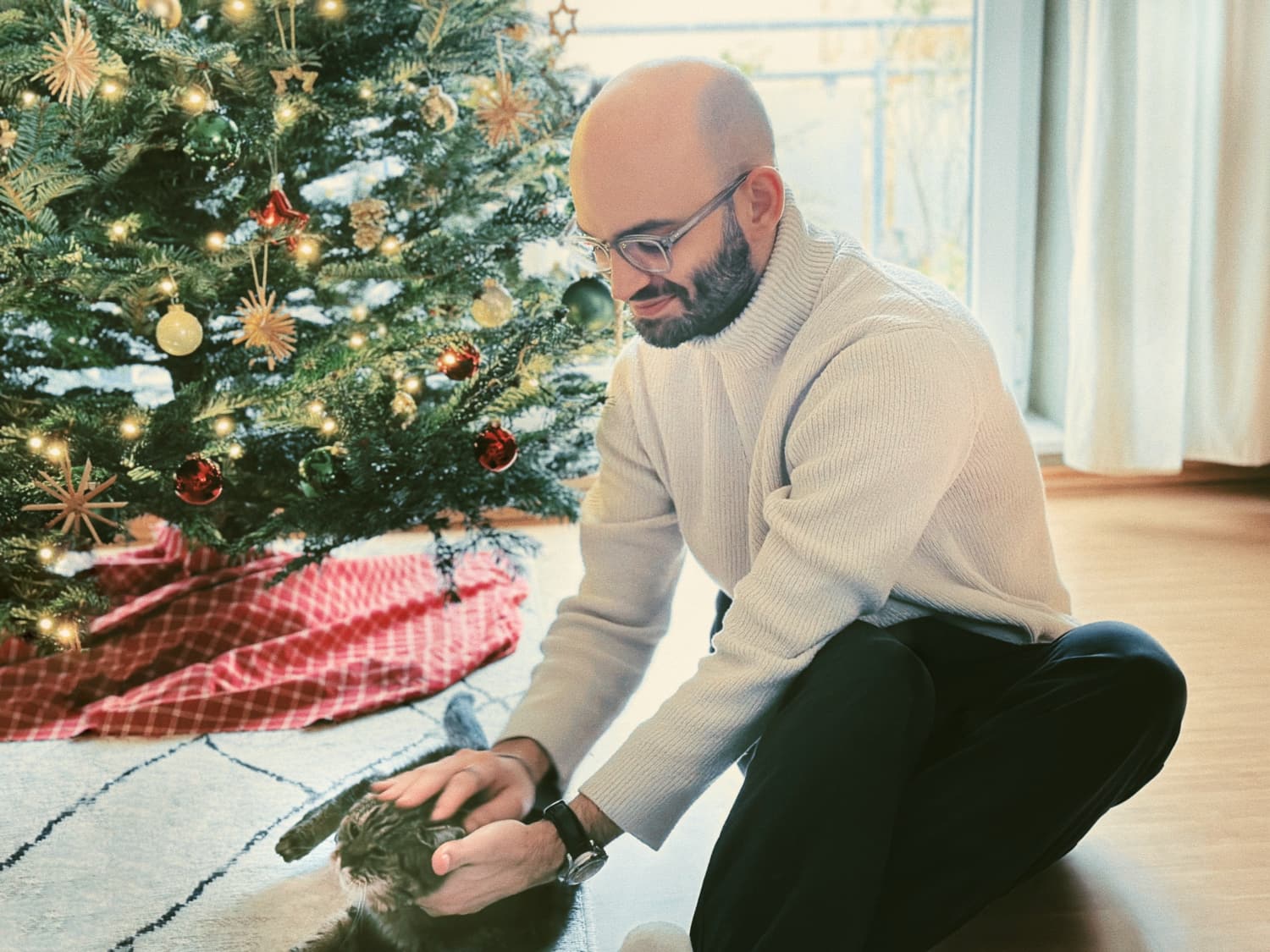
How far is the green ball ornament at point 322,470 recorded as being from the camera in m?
1.59

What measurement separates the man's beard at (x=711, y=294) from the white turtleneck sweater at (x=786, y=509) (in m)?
0.02

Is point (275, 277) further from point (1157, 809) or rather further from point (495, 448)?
point (1157, 809)

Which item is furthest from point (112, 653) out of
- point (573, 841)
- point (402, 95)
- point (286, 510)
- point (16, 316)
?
point (573, 841)

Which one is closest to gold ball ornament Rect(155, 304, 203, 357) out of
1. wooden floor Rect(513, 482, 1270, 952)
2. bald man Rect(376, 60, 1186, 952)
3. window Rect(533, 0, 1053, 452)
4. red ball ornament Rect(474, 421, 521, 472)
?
red ball ornament Rect(474, 421, 521, 472)

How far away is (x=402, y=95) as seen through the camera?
1.69m

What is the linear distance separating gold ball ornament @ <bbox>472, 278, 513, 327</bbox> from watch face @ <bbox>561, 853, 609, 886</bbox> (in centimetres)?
86

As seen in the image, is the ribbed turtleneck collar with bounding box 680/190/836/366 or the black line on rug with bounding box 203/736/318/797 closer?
the ribbed turtleneck collar with bounding box 680/190/836/366

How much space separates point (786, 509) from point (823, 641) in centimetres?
11

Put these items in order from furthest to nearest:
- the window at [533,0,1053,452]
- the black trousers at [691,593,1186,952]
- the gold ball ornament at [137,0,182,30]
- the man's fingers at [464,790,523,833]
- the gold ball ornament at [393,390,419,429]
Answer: the window at [533,0,1053,452], the gold ball ornament at [393,390,419,429], the gold ball ornament at [137,0,182,30], the man's fingers at [464,790,523,833], the black trousers at [691,593,1186,952]

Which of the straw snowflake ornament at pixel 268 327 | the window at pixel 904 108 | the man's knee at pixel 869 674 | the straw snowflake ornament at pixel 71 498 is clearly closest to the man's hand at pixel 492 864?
the man's knee at pixel 869 674

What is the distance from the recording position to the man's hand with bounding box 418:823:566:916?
950mm

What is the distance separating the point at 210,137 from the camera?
1455 mm

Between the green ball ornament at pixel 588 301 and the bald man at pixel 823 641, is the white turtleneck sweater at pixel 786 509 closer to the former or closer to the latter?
the bald man at pixel 823 641

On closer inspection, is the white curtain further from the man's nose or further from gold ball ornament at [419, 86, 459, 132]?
the man's nose
